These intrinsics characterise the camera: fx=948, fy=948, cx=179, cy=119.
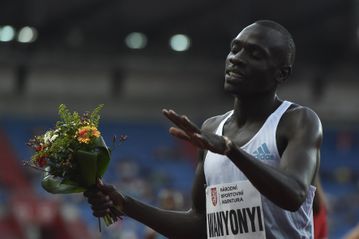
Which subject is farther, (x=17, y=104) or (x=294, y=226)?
(x=17, y=104)

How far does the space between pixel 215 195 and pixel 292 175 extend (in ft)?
2.08

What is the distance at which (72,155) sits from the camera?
4129 millimetres

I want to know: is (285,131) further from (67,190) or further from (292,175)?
(67,190)

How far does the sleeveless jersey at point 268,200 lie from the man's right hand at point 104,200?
0.46 metres

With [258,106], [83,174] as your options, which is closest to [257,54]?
[258,106]

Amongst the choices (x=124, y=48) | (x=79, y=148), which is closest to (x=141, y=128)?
(x=124, y=48)

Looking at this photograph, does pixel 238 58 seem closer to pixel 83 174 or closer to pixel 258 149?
pixel 258 149

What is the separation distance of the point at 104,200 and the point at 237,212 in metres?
0.58

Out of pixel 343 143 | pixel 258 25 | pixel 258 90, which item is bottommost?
pixel 343 143

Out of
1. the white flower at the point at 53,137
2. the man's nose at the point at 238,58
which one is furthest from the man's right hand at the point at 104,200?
the man's nose at the point at 238,58

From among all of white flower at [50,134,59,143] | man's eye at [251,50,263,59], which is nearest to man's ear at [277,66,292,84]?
man's eye at [251,50,263,59]

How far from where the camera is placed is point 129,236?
21.5 metres

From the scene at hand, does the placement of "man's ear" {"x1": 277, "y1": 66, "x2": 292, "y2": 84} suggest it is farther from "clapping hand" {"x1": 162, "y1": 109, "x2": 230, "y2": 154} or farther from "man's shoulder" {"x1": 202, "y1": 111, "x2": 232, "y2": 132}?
"clapping hand" {"x1": 162, "y1": 109, "x2": 230, "y2": 154}

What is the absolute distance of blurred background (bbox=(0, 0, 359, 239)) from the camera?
21.2 m
